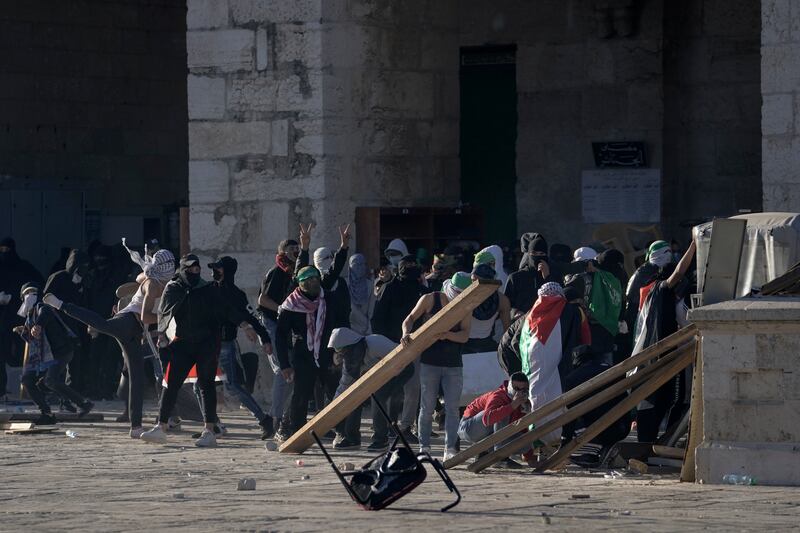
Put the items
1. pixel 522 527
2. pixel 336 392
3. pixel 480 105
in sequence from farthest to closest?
pixel 480 105, pixel 336 392, pixel 522 527

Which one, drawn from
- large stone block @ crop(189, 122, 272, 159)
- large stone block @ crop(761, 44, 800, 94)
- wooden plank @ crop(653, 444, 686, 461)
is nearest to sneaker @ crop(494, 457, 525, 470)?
wooden plank @ crop(653, 444, 686, 461)

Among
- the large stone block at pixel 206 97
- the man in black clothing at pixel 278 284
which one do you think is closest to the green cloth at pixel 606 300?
the man in black clothing at pixel 278 284

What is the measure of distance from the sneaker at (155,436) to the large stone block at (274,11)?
176 inches

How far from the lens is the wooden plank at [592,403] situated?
1131 centimetres

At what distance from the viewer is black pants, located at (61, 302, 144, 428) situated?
1466cm

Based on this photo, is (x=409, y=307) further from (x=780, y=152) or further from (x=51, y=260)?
(x=51, y=260)

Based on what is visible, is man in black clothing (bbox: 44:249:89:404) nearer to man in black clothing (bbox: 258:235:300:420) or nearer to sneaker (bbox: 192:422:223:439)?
sneaker (bbox: 192:422:223:439)

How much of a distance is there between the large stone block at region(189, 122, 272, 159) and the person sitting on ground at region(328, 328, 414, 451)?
377cm

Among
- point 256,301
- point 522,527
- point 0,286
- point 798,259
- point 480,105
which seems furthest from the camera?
point 480,105

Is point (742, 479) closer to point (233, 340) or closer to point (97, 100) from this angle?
point (233, 340)

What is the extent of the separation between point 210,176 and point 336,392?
13.2 feet

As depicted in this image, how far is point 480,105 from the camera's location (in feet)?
67.8

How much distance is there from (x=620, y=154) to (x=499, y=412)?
778 cm

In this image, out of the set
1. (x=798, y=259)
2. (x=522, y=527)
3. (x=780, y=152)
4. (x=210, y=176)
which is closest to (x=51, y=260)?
(x=210, y=176)
